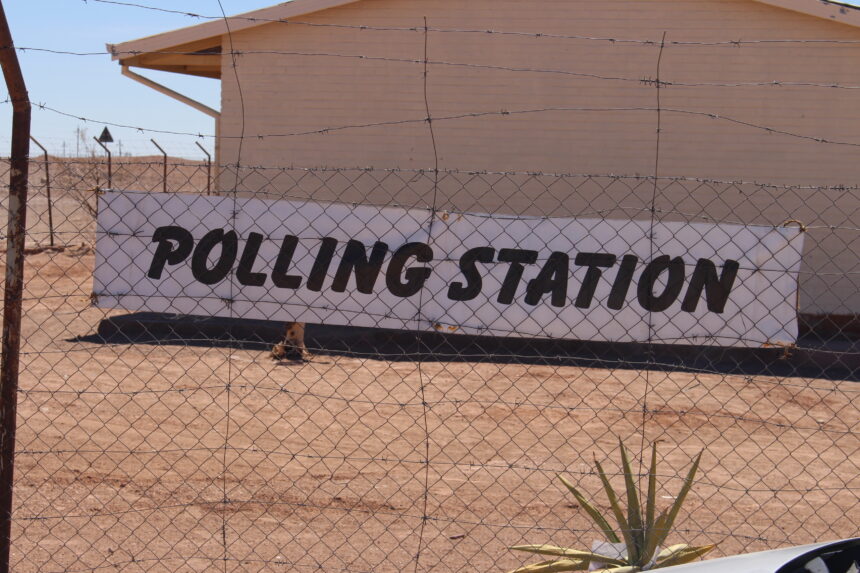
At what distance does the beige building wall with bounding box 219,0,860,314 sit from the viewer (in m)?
14.3

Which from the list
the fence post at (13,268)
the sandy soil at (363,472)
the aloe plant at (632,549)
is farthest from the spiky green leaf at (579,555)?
the fence post at (13,268)

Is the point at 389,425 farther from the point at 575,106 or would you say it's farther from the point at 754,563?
the point at 575,106

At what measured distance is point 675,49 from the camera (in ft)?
47.1

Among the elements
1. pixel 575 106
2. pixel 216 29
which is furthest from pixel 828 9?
pixel 216 29

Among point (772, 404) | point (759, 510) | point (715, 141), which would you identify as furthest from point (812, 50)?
point (759, 510)

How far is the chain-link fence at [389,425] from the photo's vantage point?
14.2 feet

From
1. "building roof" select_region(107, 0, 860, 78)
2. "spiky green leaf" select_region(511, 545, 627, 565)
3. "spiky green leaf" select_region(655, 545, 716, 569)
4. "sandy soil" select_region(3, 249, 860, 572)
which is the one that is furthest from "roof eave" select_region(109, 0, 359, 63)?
"spiky green leaf" select_region(655, 545, 716, 569)

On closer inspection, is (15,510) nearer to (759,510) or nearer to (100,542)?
(100,542)

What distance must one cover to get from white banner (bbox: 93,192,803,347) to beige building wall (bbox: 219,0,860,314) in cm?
991

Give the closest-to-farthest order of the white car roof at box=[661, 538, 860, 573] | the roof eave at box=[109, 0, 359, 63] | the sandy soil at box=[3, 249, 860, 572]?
the white car roof at box=[661, 538, 860, 573] < the sandy soil at box=[3, 249, 860, 572] < the roof eave at box=[109, 0, 359, 63]

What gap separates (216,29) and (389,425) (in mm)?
8321

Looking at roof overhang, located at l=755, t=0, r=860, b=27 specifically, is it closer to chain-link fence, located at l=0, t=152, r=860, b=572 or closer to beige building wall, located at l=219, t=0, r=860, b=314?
beige building wall, located at l=219, t=0, r=860, b=314

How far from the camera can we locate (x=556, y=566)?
429 cm

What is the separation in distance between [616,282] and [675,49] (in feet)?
36.2
